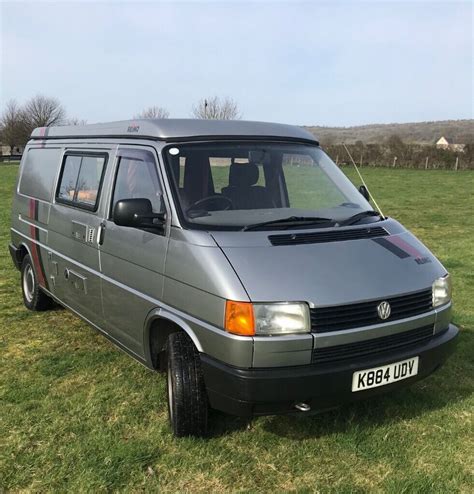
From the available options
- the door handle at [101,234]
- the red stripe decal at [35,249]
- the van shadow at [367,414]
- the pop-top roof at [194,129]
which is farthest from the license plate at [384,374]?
the red stripe decal at [35,249]

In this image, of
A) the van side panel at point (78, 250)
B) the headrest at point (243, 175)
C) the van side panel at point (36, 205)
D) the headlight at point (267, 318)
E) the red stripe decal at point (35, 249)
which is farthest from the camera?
the red stripe decal at point (35, 249)

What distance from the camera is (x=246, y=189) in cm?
409

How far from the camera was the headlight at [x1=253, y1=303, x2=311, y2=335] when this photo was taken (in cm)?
300

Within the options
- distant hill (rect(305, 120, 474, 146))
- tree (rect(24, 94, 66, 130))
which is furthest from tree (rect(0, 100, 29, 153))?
distant hill (rect(305, 120, 474, 146))

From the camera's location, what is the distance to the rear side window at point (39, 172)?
561 centimetres

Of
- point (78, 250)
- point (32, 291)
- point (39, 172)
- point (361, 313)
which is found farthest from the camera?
point (32, 291)

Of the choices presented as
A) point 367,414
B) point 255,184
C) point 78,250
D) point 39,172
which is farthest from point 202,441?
point 39,172

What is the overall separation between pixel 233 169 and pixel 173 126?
55cm

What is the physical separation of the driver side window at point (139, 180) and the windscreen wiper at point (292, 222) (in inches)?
26.5

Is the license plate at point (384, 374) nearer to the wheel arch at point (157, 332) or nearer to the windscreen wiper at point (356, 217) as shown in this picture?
the windscreen wiper at point (356, 217)

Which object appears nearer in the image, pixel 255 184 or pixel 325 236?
pixel 325 236

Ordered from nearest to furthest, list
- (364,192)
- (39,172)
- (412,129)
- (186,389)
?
(186,389) → (364,192) → (39,172) → (412,129)

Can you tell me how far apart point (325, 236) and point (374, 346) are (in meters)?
0.75

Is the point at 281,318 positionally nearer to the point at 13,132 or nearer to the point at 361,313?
the point at 361,313
